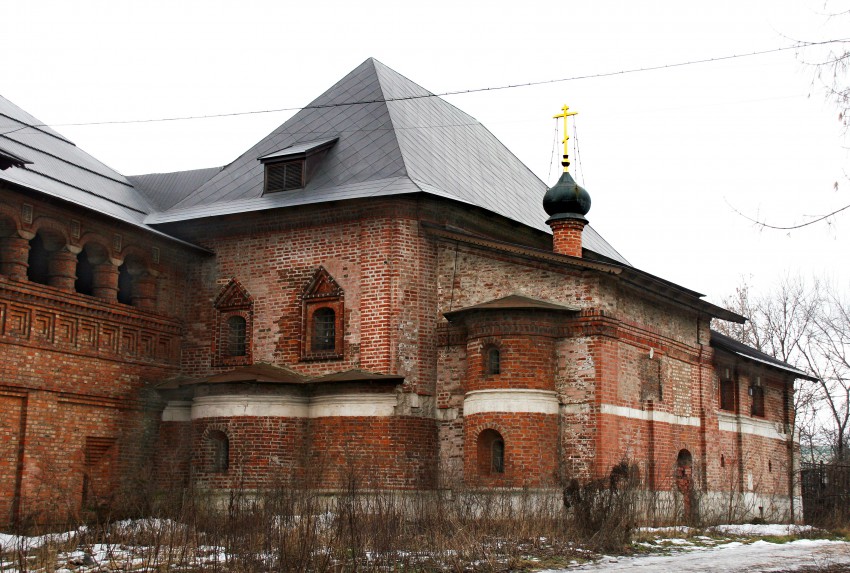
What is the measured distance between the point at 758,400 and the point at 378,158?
1022 cm

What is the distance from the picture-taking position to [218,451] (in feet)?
53.5

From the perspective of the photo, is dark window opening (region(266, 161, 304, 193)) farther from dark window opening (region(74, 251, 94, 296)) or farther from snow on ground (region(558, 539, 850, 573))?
snow on ground (region(558, 539, 850, 573))

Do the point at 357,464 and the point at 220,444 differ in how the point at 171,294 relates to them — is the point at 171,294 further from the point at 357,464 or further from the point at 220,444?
the point at 357,464

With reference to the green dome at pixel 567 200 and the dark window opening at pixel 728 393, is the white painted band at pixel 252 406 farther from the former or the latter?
the dark window opening at pixel 728 393

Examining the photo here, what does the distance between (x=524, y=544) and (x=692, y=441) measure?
7.69 m

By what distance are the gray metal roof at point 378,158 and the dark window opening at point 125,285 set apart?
1.14 m

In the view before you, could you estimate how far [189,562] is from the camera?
9.44 meters

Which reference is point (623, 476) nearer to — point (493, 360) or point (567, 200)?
point (493, 360)

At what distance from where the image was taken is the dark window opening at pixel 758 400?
21.8 meters

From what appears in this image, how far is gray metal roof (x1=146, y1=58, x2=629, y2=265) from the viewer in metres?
17.4

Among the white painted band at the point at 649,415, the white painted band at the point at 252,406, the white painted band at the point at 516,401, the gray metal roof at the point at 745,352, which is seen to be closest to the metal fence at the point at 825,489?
the gray metal roof at the point at 745,352

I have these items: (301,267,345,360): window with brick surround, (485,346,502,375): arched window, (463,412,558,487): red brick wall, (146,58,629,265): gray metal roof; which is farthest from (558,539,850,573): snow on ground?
(146,58,629,265): gray metal roof

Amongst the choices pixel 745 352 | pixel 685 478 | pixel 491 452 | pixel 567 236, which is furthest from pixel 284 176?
pixel 745 352

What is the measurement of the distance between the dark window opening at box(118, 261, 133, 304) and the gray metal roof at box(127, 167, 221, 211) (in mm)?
2460
